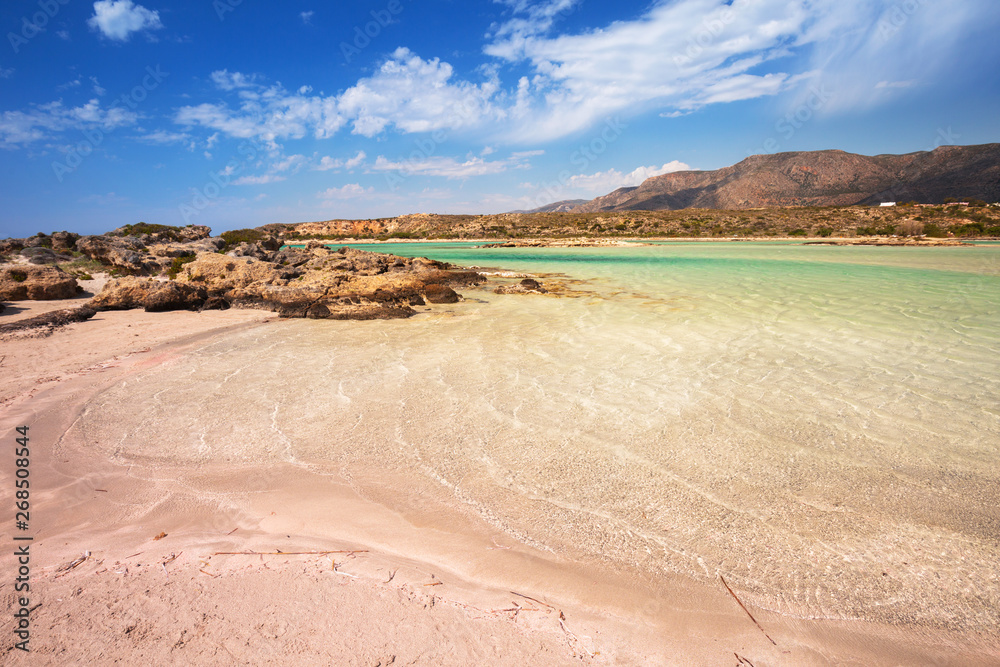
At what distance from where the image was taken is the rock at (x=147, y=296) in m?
10.0

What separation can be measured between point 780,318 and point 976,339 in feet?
8.39

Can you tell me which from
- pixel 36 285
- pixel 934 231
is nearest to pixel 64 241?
pixel 36 285

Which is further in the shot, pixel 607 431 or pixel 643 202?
pixel 643 202

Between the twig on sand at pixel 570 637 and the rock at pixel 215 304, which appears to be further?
the rock at pixel 215 304

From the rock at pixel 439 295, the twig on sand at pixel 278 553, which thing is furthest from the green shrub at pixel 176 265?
the twig on sand at pixel 278 553

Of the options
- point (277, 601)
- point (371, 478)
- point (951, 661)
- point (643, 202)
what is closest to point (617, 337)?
point (371, 478)

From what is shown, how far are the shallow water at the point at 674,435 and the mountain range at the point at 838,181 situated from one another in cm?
9829

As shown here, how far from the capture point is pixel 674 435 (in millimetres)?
3570

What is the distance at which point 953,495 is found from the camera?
8.93ft

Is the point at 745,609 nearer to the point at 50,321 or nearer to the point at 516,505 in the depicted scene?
the point at 516,505

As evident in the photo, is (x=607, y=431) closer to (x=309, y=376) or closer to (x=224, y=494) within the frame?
(x=224, y=494)

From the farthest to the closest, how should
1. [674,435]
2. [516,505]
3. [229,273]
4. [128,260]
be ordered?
[128,260]
[229,273]
[674,435]
[516,505]

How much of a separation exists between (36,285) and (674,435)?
15550mm

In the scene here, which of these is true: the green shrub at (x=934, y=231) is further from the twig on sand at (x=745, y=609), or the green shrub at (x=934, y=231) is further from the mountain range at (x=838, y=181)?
the twig on sand at (x=745, y=609)
